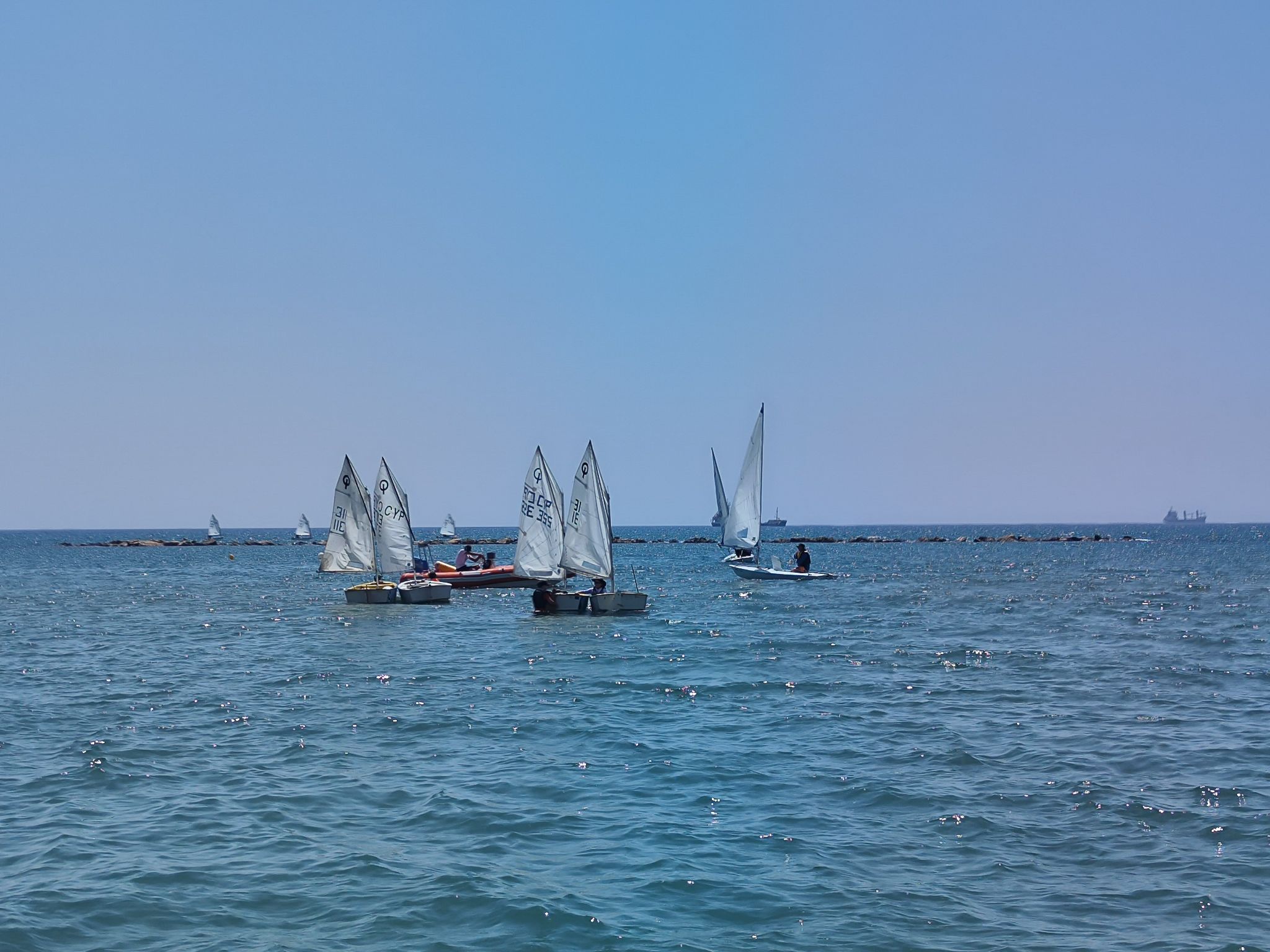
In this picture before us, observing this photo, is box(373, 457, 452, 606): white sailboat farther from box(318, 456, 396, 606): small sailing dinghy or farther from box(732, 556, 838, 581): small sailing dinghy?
box(732, 556, 838, 581): small sailing dinghy

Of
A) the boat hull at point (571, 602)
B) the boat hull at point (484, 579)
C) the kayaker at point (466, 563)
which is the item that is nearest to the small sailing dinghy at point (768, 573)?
the boat hull at point (484, 579)

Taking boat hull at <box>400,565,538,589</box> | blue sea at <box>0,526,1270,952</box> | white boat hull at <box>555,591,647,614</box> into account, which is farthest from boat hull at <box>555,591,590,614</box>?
boat hull at <box>400,565,538,589</box>

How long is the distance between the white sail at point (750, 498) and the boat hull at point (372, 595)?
29.0 metres

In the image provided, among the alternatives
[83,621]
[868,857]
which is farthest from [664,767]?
[83,621]

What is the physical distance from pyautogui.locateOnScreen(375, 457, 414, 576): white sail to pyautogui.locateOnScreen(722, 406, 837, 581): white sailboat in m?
27.2

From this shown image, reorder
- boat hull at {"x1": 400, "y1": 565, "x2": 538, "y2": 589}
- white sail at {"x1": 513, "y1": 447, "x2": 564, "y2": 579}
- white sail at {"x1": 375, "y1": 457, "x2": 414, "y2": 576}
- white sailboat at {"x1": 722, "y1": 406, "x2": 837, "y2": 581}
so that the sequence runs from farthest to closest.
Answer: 1. white sailboat at {"x1": 722, "y1": 406, "x2": 837, "y2": 581}
2. boat hull at {"x1": 400, "y1": 565, "x2": 538, "y2": 589}
3. white sail at {"x1": 375, "y1": 457, "x2": 414, "y2": 576}
4. white sail at {"x1": 513, "y1": 447, "x2": 564, "y2": 579}

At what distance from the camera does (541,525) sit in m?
48.8

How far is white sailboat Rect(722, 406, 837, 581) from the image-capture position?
250 feet

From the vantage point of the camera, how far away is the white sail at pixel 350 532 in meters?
57.0

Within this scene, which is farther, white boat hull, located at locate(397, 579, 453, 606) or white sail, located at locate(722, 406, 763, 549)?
white sail, located at locate(722, 406, 763, 549)

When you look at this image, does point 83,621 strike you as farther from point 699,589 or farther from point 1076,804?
point 1076,804

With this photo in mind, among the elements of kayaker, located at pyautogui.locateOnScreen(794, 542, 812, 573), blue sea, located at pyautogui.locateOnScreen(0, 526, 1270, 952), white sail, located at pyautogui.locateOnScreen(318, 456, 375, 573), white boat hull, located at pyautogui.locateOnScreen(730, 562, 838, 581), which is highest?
white sail, located at pyautogui.locateOnScreen(318, 456, 375, 573)

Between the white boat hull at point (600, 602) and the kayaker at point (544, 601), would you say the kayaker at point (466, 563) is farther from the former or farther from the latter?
the white boat hull at point (600, 602)

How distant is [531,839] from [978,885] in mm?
6036
